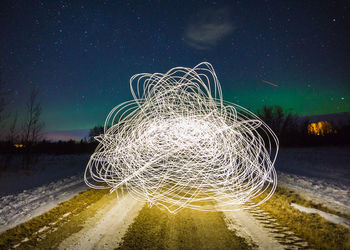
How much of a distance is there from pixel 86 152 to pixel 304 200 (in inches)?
1720

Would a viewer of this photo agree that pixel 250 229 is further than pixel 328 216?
No

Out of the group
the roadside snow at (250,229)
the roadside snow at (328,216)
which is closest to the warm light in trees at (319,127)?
the roadside snow at (328,216)

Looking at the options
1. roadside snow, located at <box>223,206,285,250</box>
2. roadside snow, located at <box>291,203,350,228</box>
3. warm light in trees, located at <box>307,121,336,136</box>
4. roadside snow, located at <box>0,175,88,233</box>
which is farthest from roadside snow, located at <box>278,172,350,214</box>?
warm light in trees, located at <box>307,121,336,136</box>

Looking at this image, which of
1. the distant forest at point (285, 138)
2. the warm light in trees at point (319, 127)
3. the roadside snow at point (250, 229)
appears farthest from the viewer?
the warm light in trees at point (319, 127)

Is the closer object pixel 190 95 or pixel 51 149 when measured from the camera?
pixel 190 95

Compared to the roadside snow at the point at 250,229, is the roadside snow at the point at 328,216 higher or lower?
higher

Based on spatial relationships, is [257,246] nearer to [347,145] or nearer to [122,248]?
[122,248]

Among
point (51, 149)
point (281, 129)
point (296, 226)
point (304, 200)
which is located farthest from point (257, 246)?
point (51, 149)

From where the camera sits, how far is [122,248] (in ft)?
12.7

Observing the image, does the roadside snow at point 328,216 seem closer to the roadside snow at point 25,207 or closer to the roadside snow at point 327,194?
the roadside snow at point 327,194

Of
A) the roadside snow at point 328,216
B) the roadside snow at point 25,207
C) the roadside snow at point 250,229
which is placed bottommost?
the roadside snow at point 25,207

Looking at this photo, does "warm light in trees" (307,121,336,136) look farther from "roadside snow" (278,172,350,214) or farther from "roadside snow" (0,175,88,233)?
"roadside snow" (0,175,88,233)

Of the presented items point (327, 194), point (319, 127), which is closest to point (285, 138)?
point (319, 127)

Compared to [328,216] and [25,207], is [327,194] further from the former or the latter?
[25,207]
